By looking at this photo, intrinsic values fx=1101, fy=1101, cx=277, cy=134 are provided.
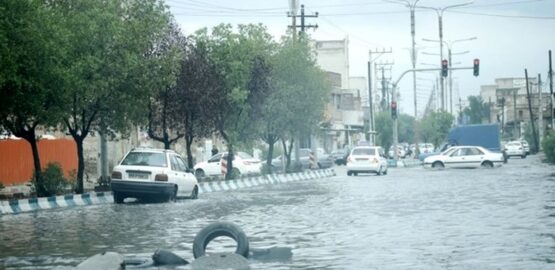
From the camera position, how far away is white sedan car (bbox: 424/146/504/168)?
64.3m

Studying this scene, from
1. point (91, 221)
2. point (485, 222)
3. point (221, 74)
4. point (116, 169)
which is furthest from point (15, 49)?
point (221, 74)

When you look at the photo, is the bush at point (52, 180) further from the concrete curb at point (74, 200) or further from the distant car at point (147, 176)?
the distant car at point (147, 176)

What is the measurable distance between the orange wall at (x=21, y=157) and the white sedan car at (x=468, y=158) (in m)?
23.6

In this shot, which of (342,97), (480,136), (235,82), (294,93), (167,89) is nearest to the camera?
(167,89)

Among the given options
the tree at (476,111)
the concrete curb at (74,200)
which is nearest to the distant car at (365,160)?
the concrete curb at (74,200)

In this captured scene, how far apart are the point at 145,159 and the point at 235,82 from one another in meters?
21.2

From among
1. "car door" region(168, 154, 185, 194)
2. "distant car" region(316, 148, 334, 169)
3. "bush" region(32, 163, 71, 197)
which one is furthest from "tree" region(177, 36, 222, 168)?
"distant car" region(316, 148, 334, 169)

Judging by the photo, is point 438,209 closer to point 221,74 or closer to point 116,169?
point 116,169

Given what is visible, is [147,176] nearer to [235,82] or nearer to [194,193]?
[194,193]

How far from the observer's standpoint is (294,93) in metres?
63.2

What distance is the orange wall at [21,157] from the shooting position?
4816 cm

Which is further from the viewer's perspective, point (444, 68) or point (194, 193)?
point (444, 68)

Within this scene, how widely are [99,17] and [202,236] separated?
2250 cm

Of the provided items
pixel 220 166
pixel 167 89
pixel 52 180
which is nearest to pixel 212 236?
pixel 52 180
